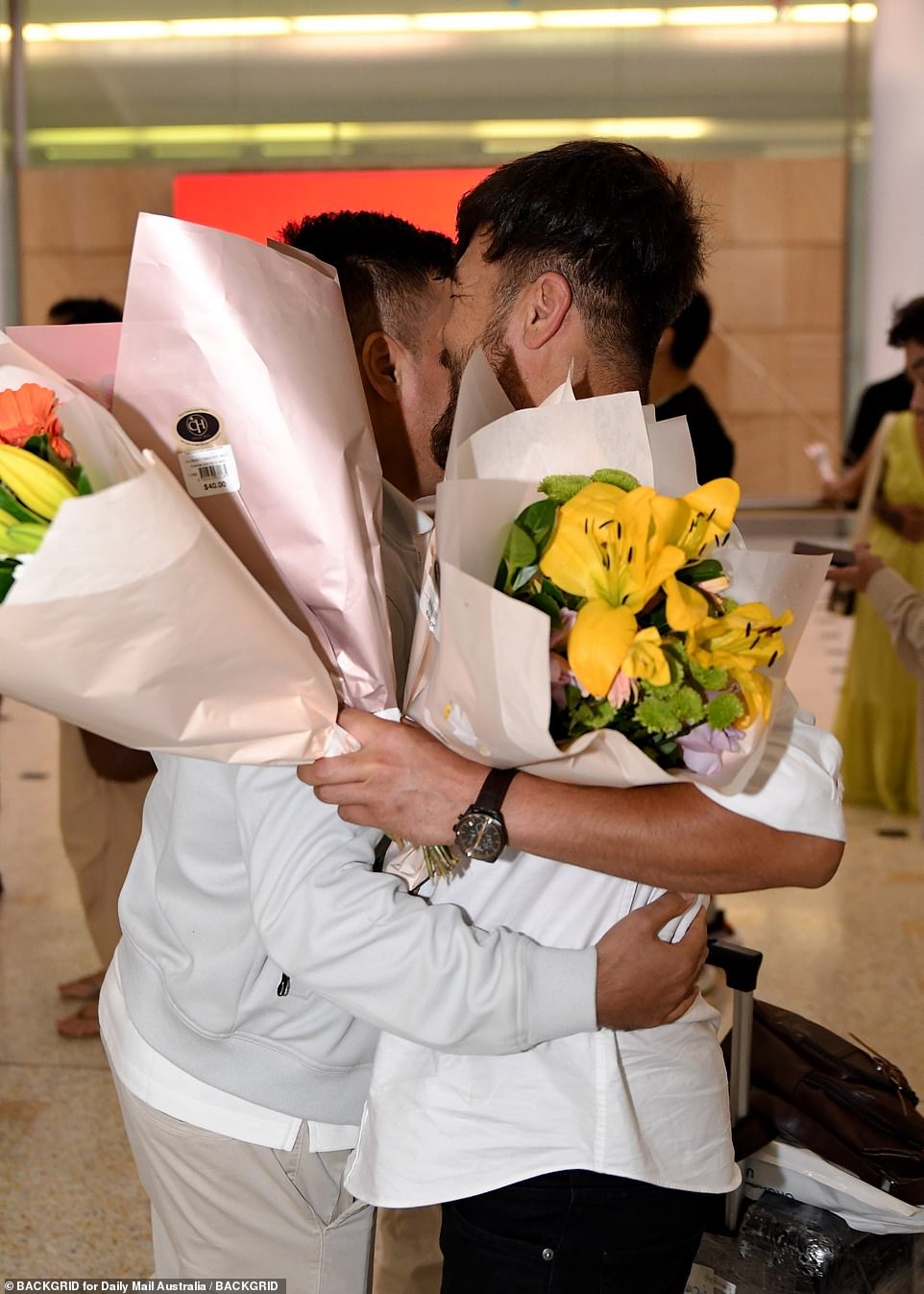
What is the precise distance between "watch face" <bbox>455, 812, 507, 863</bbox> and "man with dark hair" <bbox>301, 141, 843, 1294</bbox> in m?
0.01

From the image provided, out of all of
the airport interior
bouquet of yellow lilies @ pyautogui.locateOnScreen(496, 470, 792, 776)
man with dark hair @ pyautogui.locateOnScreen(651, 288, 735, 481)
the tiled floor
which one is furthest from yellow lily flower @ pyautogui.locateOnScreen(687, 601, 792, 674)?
the airport interior

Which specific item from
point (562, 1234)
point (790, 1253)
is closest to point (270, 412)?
point (562, 1234)

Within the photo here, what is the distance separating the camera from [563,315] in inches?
56.6

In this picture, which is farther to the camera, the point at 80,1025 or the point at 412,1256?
the point at 80,1025

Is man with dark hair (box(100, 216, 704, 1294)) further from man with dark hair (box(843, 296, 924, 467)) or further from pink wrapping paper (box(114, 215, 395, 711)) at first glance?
man with dark hair (box(843, 296, 924, 467))

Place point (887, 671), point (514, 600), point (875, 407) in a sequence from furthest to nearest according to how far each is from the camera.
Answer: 1. point (875, 407)
2. point (887, 671)
3. point (514, 600)

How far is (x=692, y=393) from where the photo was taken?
396 centimetres

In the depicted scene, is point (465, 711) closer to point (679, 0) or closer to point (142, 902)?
point (142, 902)

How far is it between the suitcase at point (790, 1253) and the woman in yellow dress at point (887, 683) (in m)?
3.59

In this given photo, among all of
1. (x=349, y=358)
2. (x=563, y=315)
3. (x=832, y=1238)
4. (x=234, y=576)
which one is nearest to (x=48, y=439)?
(x=234, y=576)

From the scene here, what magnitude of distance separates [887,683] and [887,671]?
0.06 meters

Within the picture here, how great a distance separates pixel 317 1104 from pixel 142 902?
277mm

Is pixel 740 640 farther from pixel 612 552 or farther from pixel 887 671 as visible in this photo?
pixel 887 671

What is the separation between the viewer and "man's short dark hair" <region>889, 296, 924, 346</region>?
13.1 feet
